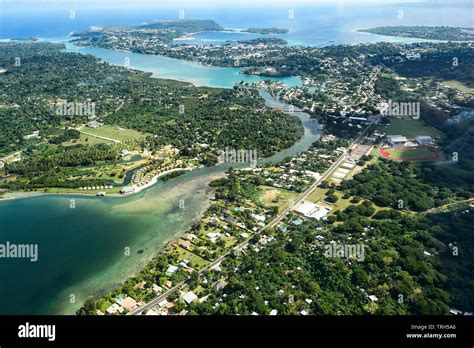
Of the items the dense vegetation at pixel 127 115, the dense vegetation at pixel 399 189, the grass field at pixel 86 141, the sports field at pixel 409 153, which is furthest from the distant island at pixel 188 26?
the dense vegetation at pixel 399 189

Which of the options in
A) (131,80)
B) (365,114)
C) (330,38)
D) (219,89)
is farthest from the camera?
(330,38)

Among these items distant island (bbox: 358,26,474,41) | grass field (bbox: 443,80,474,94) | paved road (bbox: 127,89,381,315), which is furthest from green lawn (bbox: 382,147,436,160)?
distant island (bbox: 358,26,474,41)

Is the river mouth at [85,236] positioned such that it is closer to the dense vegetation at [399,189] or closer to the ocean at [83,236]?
the ocean at [83,236]

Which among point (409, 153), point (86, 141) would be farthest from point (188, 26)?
point (409, 153)

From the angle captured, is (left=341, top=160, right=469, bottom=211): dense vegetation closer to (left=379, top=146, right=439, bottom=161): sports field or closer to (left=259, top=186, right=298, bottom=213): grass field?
(left=379, top=146, right=439, bottom=161): sports field

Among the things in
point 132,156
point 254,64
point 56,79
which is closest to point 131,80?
point 56,79

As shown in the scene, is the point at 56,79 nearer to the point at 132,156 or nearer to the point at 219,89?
the point at 219,89
